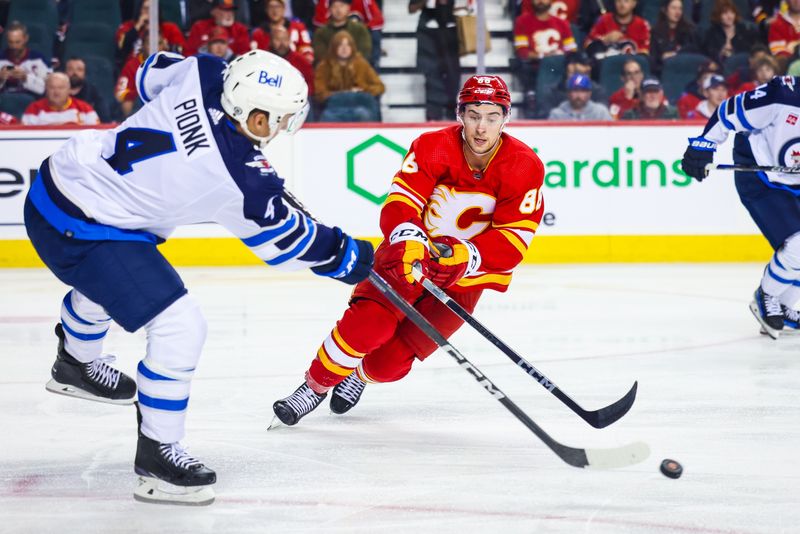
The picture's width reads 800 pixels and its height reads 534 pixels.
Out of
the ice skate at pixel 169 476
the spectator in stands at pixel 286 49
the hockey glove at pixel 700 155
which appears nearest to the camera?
the ice skate at pixel 169 476

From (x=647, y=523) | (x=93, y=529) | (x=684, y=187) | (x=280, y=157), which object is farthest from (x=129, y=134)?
(x=684, y=187)

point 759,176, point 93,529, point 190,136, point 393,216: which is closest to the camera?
point 93,529

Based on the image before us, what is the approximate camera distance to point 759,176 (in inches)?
205

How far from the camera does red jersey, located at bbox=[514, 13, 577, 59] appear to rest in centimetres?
815

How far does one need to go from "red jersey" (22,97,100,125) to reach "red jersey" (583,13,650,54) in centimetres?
349

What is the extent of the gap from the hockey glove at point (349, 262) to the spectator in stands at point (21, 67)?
5619mm

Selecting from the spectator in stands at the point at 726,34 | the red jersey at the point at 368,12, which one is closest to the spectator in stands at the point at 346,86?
the red jersey at the point at 368,12

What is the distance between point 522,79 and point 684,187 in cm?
132

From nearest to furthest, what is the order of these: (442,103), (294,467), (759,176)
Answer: (294,467), (759,176), (442,103)

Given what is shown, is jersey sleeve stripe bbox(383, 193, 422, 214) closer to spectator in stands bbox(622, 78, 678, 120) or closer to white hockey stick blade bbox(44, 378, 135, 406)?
white hockey stick blade bbox(44, 378, 135, 406)

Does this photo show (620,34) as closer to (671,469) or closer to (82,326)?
(82,326)

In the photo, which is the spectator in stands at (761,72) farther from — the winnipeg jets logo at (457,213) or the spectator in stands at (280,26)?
the winnipeg jets logo at (457,213)

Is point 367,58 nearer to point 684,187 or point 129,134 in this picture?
point 684,187

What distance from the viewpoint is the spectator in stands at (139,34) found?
7859 mm
